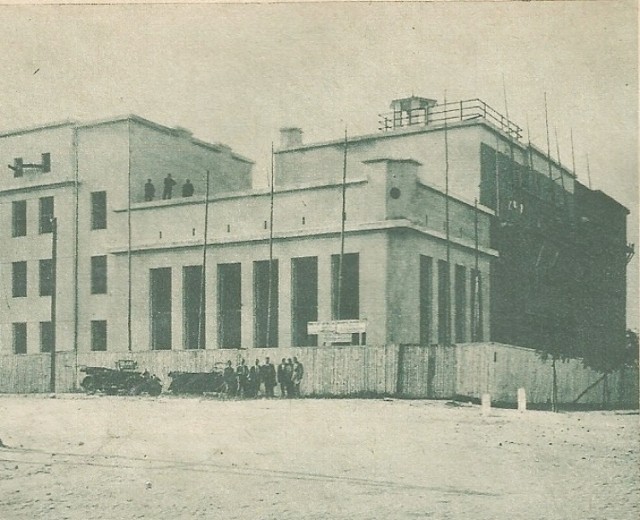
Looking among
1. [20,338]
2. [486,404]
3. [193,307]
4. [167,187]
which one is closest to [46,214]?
[167,187]

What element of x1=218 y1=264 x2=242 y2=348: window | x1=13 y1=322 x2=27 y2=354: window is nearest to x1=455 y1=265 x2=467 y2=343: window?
x1=218 y1=264 x2=242 y2=348: window

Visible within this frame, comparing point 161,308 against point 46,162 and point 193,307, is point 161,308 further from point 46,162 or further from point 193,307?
point 46,162

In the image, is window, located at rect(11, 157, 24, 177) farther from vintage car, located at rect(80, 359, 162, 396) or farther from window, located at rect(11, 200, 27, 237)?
vintage car, located at rect(80, 359, 162, 396)

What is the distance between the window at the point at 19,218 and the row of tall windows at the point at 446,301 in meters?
6.48

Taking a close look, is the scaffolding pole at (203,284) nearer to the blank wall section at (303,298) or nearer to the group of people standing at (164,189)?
the group of people standing at (164,189)

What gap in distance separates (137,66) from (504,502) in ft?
19.0

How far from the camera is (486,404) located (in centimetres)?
1257

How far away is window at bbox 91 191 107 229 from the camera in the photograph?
1578 centimetres

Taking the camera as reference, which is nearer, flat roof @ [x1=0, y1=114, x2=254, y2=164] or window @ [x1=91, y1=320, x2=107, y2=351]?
flat roof @ [x1=0, y1=114, x2=254, y2=164]

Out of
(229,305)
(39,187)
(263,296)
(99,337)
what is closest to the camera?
(39,187)

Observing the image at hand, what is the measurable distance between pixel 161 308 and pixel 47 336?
287cm

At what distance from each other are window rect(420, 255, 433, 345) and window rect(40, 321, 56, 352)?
6.07m

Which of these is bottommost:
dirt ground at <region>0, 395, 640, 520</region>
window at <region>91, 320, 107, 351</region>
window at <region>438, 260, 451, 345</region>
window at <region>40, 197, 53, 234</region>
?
dirt ground at <region>0, 395, 640, 520</region>

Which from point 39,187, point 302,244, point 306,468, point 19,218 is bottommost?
point 306,468
